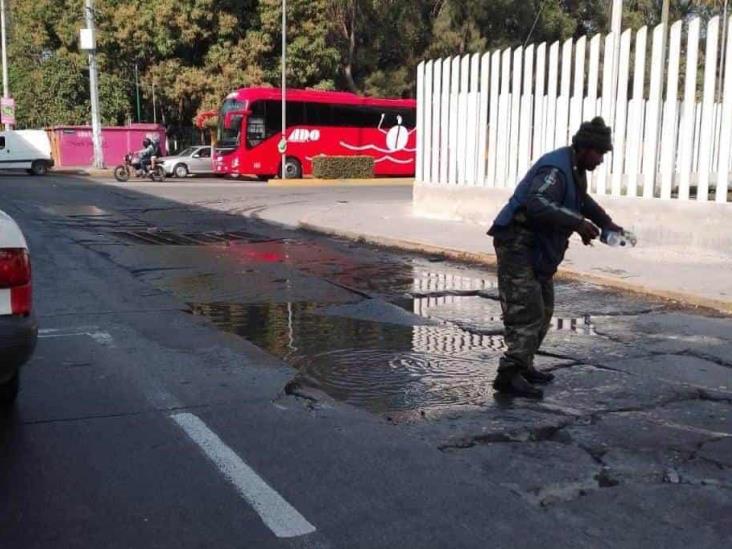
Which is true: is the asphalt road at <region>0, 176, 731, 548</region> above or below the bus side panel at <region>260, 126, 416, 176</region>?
below

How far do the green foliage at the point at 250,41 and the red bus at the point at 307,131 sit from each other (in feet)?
19.2

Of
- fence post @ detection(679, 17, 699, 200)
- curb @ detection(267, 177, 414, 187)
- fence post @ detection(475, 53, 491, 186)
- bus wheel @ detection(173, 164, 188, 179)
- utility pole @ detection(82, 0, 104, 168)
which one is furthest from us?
bus wheel @ detection(173, 164, 188, 179)

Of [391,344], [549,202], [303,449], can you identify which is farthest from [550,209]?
[391,344]

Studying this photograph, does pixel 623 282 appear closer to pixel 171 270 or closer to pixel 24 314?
pixel 171 270

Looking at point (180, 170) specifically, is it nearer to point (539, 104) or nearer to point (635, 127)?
point (539, 104)

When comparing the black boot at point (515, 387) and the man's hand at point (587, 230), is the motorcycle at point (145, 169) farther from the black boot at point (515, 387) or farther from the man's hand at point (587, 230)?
the man's hand at point (587, 230)

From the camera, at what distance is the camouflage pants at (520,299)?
523 cm

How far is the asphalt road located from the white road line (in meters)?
0.01

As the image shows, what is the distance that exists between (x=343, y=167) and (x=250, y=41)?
1046cm

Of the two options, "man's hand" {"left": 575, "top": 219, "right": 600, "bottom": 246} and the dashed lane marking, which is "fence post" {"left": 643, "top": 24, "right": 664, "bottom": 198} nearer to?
"man's hand" {"left": 575, "top": 219, "right": 600, "bottom": 246}

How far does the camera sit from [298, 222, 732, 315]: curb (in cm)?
873

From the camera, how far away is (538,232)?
17.1ft

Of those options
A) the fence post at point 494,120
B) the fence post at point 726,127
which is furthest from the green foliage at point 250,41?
the fence post at point 726,127

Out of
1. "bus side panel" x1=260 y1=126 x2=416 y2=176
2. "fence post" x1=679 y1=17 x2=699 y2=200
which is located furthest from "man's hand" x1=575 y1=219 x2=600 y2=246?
"bus side panel" x1=260 y1=126 x2=416 y2=176
